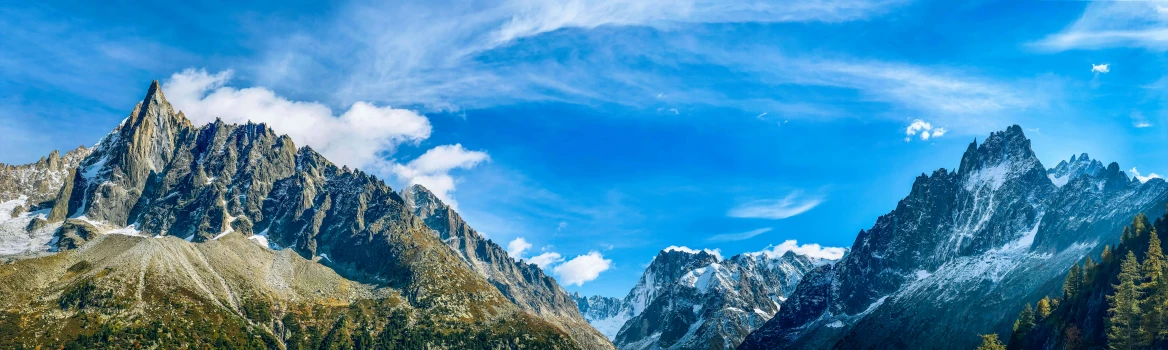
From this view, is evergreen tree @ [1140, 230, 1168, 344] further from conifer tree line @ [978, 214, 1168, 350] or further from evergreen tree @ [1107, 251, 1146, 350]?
evergreen tree @ [1107, 251, 1146, 350]

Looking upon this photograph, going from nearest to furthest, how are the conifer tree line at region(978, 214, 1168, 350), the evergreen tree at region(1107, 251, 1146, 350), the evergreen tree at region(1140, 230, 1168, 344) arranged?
the evergreen tree at region(1140, 230, 1168, 344), the conifer tree line at region(978, 214, 1168, 350), the evergreen tree at region(1107, 251, 1146, 350)

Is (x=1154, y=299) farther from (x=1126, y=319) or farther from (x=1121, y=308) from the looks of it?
(x=1126, y=319)

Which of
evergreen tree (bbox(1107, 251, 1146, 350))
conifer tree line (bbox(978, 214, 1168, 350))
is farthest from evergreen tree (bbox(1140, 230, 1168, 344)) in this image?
evergreen tree (bbox(1107, 251, 1146, 350))

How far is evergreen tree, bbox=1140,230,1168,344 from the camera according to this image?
469ft

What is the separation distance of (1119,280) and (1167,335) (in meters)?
43.4

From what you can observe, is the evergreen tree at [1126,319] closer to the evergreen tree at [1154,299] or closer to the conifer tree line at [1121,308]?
the conifer tree line at [1121,308]

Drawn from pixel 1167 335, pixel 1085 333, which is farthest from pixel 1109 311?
pixel 1167 335

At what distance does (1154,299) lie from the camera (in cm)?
14875

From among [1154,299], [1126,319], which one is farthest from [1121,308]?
[1154,299]

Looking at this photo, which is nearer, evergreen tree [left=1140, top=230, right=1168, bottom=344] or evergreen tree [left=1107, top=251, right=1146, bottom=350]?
evergreen tree [left=1140, top=230, right=1168, bottom=344]

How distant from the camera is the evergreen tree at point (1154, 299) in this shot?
14288 cm

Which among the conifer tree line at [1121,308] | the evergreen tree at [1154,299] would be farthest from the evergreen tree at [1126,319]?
the evergreen tree at [1154,299]

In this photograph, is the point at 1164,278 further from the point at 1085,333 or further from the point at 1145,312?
the point at 1085,333

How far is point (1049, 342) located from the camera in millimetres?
195625
